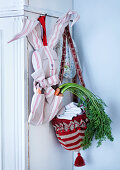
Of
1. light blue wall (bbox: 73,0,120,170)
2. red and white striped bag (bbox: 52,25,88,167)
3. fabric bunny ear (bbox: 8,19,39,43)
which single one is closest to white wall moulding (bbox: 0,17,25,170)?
fabric bunny ear (bbox: 8,19,39,43)

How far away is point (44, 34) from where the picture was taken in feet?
5.54

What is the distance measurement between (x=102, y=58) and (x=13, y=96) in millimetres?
700

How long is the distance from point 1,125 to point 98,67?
0.80 m

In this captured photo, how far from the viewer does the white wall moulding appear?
1.62 meters

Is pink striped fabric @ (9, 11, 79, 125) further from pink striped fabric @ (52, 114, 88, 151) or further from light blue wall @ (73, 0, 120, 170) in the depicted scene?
light blue wall @ (73, 0, 120, 170)

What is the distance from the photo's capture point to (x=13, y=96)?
1.63 m

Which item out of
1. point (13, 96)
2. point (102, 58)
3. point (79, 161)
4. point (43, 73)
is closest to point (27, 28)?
point (43, 73)

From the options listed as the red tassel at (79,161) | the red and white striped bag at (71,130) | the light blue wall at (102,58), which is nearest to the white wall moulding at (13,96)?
the red and white striped bag at (71,130)

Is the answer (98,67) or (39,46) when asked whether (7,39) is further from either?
(98,67)

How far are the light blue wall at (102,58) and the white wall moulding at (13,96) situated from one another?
0.57 metres

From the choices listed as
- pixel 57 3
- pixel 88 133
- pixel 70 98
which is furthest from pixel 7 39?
pixel 88 133

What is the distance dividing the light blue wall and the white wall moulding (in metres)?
0.57

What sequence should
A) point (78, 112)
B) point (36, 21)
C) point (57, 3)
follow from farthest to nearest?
point (57, 3)
point (78, 112)
point (36, 21)

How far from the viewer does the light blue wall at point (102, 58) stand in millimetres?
1812
